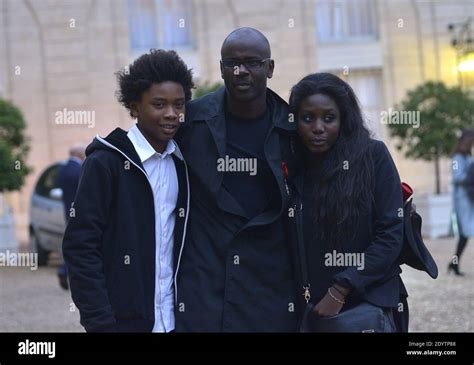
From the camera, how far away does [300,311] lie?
3.88 m

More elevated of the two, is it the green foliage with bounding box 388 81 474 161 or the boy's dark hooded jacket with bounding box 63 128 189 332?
the green foliage with bounding box 388 81 474 161

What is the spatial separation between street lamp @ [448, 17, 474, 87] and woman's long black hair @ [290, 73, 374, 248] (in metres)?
13.1

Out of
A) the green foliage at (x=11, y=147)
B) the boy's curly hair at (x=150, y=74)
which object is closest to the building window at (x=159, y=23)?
the green foliage at (x=11, y=147)

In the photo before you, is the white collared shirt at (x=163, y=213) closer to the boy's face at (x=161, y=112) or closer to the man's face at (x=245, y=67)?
the boy's face at (x=161, y=112)

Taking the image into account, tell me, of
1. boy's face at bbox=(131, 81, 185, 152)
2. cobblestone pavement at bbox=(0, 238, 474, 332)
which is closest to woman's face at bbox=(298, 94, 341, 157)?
boy's face at bbox=(131, 81, 185, 152)

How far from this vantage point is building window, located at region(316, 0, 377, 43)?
19.1 m

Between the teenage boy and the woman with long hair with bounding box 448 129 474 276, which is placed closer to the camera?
the teenage boy

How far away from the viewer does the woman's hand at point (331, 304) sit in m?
3.73

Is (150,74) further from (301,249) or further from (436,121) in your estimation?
(436,121)

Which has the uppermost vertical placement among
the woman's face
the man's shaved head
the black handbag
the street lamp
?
the street lamp

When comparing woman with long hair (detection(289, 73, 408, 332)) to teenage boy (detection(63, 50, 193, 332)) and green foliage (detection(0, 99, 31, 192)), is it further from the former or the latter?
green foliage (detection(0, 99, 31, 192))

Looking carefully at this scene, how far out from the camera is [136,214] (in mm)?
3697
